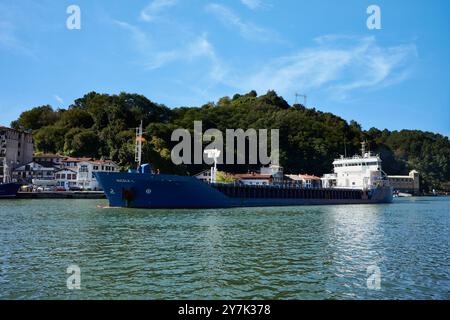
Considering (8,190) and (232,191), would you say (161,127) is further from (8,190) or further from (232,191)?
(232,191)

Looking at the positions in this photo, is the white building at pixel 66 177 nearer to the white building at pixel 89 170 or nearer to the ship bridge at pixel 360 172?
the white building at pixel 89 170

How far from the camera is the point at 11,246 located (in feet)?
46.5

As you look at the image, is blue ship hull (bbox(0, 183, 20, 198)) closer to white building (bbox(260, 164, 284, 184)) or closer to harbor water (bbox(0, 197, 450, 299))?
harbor water (bbox(0, 197, 450, 299))

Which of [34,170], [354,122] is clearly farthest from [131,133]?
[354,122]

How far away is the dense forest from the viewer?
75.4m

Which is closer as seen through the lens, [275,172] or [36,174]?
[36,174]

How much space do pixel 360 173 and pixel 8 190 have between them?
50.0m

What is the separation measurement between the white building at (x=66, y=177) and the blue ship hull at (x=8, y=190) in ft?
47.1

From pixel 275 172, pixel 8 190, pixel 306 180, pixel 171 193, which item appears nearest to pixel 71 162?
pixel 8 190

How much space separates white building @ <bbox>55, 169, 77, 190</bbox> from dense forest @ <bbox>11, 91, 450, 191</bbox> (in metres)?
7.35

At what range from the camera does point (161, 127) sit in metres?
78.2

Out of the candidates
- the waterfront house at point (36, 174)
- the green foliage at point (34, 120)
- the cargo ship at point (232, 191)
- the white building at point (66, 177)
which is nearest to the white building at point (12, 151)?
the waterfront house at point (36, 174)
